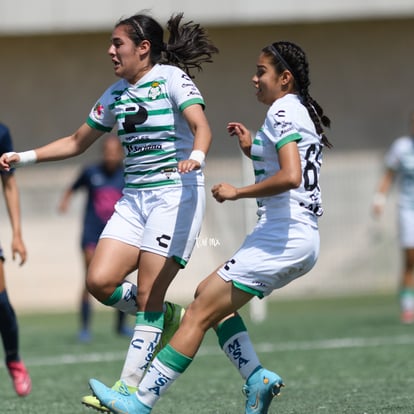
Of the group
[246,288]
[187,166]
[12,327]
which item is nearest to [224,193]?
[187,166]

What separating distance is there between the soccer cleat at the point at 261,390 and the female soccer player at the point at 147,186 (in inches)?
24.4

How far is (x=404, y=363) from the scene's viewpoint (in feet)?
29.7

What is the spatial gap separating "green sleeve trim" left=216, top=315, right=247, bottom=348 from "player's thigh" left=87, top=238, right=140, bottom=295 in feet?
2.11

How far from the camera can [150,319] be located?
20.7 feet

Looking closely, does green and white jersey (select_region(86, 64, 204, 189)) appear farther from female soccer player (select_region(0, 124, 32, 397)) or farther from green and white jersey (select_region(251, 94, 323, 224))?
female soccer player (select_region(0, 124, 32, 397))

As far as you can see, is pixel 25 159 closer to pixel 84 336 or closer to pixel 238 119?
pixel 84 336

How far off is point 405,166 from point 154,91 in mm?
7384

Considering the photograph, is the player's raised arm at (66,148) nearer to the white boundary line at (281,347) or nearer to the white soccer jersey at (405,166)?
the white boundary line at (281,347)

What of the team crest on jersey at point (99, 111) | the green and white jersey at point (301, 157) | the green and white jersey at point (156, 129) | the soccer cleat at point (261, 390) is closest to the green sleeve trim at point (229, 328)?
the soccer cleat at point (261, 390)

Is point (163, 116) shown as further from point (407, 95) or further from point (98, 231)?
point (407, 95)

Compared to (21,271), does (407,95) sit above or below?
above

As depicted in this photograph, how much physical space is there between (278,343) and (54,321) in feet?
17.5

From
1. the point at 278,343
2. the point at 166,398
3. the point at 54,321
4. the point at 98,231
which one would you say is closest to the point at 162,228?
the point at 166,398

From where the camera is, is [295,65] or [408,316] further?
[408,316]
